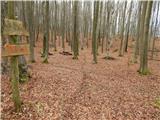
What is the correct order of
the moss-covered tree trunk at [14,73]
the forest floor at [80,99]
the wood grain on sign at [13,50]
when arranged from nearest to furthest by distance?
the wood grain on sign at [13,50] → the moss-covered tree trunk at [14,73] → the forest floor at [80,99]

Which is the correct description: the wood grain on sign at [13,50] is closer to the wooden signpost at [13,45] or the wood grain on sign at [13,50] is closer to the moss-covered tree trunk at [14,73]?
the wooden signpost at [13,45]

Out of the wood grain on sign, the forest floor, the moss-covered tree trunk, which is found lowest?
the forest floor

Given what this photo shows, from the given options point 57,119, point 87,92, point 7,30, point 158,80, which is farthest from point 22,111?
point 158,80

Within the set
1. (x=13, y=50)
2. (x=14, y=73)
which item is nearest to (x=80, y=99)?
(x=14, y=73)

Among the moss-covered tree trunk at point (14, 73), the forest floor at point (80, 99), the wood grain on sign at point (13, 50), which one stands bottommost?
the forest floor at point (80, 99)

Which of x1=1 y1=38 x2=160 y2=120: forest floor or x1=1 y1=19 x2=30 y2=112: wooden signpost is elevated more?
x1=1 y1=19 x2=30 y2=112: wooden signpost

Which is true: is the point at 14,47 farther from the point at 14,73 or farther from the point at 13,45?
the point at 14,73

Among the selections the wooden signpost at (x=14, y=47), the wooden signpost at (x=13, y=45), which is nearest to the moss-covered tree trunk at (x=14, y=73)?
the wooden signpost at (x=14, y=47)

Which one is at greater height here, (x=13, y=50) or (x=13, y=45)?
(x=13, y=45)

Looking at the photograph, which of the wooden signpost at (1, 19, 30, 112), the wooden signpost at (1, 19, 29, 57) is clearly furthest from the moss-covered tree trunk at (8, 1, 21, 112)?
the wooden signpost at (1, 19, 29, 57)

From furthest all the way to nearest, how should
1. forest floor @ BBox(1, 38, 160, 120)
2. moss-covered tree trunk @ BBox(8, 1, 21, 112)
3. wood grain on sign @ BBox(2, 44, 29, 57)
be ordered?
A: forest floor @ BBox(1, 38, 160, 120), moss-covered tree trunk @ BBox(8, 1, 21, 112), wood grain on sign @ BBox(2, 44, 29, 57)

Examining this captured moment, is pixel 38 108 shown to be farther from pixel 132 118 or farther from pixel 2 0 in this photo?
Answer: pixel 2 0

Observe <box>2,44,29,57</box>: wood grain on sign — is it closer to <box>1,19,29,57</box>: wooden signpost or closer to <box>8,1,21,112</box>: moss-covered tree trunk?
<box>1,19,29,57</box>: wooden signpost

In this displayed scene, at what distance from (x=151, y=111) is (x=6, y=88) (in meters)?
5.05
